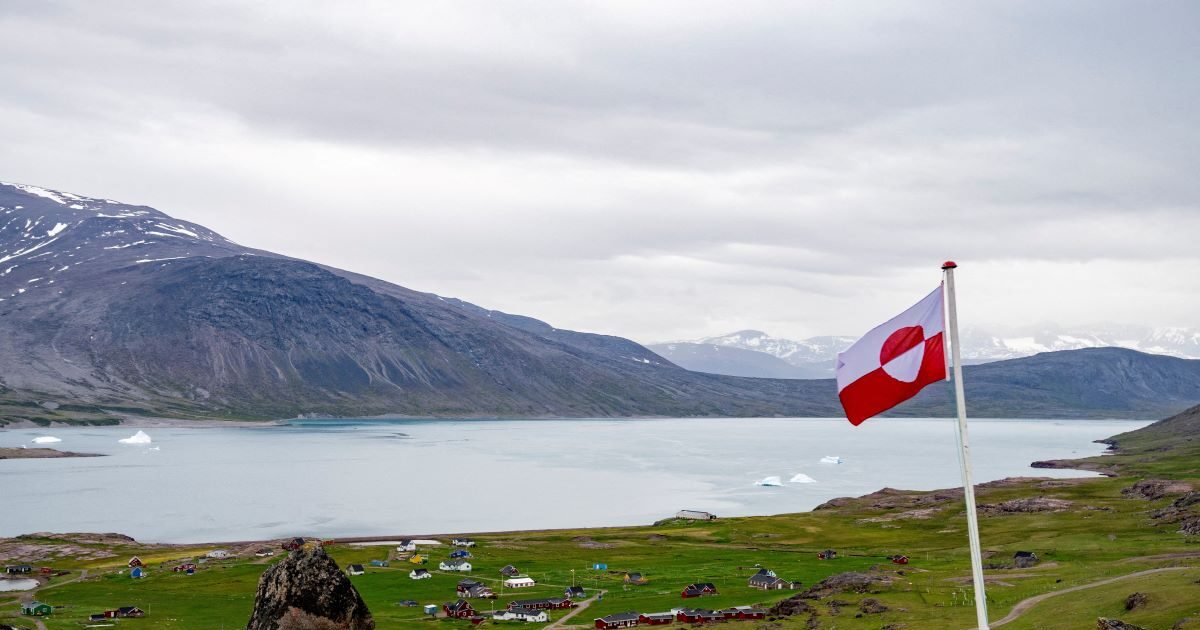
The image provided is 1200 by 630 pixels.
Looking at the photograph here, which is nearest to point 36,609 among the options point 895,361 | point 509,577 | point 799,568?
point 509,577

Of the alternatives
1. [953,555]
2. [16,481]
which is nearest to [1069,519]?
[953,555]

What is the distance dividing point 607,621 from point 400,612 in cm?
1782

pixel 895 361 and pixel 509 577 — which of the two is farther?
pixel 509 577

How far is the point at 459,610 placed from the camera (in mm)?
82312

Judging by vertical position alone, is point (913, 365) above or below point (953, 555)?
above

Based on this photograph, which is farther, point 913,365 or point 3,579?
point 3,579

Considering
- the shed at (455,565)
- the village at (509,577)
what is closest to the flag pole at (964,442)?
the village at (509,577)

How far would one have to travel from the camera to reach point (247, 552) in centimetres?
11644

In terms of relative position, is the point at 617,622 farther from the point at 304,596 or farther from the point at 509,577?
the point at 304,596

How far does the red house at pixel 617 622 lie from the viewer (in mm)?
75312

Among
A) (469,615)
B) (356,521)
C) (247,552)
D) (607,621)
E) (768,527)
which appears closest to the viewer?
(607,621)

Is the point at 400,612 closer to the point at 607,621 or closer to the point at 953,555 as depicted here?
the point at 607,621

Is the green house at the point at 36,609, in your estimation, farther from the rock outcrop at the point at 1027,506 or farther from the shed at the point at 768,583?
the rock outcrop at the point at 1027,506

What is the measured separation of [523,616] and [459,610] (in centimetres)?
617
